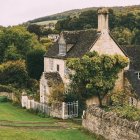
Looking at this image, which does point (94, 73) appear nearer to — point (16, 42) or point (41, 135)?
point (41, 135)

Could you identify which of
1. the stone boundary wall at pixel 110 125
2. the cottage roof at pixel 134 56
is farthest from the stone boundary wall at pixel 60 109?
the cottage roof at pixel 134 56

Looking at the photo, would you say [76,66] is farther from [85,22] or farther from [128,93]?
[85,22]

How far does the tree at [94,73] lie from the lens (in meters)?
47.2

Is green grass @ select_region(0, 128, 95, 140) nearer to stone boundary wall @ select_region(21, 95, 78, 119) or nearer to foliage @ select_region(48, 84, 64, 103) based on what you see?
stone boundary wall @ select_region(21, 95, 78, 119)

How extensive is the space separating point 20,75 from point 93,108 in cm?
3408

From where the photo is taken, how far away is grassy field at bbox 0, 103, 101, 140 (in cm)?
3325

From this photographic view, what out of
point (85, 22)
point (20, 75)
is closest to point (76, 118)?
point (20, 75)

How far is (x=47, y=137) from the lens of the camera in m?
33.0

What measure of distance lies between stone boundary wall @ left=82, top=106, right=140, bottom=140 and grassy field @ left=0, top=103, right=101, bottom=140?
30.1 inches

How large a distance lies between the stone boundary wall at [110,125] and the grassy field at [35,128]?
765 millimetres

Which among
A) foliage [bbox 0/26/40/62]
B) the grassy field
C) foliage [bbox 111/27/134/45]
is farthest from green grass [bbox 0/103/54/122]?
foliage [bbox 111/27/134/45]

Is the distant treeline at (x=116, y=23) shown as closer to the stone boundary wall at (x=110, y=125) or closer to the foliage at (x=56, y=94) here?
the foliage at (x=56, y=94)

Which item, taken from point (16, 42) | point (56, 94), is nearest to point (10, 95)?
point (56, 94)

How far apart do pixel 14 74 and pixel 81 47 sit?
1955 cm
